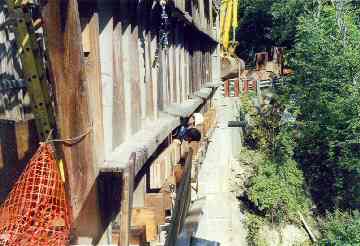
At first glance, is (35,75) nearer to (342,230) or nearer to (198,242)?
(198,242)

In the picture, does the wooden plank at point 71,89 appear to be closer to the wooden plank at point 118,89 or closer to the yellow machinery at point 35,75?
the yellow machinery at point 35,75

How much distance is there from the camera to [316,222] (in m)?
20.2

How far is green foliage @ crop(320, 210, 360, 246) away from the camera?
17.6m

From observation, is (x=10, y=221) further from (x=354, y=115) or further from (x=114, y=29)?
(x=354, y=115)

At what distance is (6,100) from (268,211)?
1606 cm

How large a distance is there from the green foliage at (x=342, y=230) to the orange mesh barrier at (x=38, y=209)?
1635cm

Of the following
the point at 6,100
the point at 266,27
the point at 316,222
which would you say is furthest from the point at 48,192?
the point at 266,27

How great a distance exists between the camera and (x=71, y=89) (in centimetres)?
240

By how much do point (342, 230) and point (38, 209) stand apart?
1708 centimetres

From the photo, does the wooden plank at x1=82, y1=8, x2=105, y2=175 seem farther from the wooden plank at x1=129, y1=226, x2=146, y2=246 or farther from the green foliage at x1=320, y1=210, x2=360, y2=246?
the green foliage at x1=320, y1=210, x2=360, y2=246

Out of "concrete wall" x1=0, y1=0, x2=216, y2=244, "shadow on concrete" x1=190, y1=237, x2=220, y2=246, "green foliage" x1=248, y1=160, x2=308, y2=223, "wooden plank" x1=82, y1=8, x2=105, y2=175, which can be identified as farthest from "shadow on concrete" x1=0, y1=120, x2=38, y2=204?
"green foliage" x1=248, y1=160, x2=308, y2=223

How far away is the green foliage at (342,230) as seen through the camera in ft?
57.7

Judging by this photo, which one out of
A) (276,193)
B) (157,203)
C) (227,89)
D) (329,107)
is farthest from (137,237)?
(227,89)

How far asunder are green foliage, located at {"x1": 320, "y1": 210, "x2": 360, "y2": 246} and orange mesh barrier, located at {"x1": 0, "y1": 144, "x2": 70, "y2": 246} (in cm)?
1635
